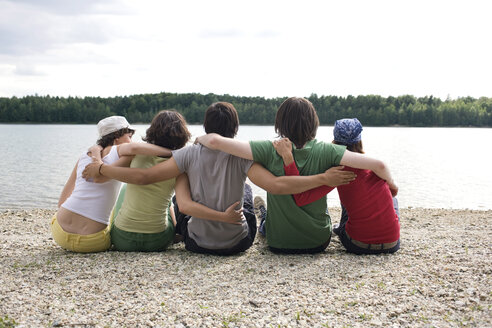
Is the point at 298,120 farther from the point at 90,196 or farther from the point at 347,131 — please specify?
the point at 90,196

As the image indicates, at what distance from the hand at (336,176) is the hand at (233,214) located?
37.6 inches

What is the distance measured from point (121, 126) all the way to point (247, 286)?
2.28m

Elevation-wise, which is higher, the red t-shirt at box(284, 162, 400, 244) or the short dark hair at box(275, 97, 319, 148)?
the short dark hair at box(275, 97, 319, 148)

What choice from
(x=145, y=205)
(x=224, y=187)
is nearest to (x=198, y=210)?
(x=224, y=187)

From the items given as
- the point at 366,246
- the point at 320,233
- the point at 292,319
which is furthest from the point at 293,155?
the point at 292,319

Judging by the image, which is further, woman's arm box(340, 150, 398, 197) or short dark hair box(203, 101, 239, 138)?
short dark hair box(203, 101, 239, 138)

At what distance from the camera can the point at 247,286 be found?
3.74 meters

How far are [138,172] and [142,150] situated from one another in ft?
0.75

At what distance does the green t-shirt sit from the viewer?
4.19m

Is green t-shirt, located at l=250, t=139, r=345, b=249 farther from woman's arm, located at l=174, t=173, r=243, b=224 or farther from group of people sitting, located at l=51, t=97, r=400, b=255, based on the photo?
woman's arm, located at l=174, t=173, r=243, b=224

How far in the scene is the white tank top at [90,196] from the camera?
451 cm

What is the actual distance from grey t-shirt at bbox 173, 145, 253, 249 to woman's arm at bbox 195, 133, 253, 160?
165 mm

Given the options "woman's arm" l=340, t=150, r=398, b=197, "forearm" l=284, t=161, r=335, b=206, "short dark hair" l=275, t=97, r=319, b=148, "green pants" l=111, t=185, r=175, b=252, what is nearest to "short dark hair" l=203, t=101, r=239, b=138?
"short dark hair" l=275, t=97, r=319, b=148

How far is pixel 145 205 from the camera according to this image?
456 cm
